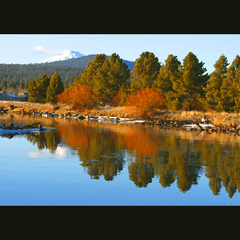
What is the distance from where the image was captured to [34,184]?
10172mm

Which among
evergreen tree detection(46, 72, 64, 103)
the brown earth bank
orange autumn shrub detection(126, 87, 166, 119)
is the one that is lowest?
the brown earth bank

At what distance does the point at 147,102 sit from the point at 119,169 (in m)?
32.3

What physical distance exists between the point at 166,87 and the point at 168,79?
1362 mm

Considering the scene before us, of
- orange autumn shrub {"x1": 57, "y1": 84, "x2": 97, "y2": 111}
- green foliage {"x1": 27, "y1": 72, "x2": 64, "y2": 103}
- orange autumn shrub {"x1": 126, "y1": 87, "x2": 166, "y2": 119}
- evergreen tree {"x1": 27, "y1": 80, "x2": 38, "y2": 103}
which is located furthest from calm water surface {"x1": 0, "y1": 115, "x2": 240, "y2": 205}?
evergreen tree {"x1": 27, "y1": 80, "x2": 38, "y2": 103}

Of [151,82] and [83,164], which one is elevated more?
[151,82]

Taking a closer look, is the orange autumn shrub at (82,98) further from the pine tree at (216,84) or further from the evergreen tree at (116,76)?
the pine tree at (216,84)

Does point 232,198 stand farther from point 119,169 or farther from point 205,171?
point 119,169

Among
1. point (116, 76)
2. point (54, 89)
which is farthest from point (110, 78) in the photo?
point (54, 89)

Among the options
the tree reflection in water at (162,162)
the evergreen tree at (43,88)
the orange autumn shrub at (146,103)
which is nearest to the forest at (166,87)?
the orange autumn shrub at (146,103)

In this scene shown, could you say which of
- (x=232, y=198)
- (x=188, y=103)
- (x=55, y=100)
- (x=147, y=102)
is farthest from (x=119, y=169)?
(x=55, y=100)

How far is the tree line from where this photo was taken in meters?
43.1

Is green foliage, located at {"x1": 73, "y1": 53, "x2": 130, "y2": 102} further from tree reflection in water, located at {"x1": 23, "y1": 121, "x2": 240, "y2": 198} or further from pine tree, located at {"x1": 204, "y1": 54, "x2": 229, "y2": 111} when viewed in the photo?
tree reflection in water, located at {"x1": 23, "y1": 121, "x2": 240, "y2": 198}

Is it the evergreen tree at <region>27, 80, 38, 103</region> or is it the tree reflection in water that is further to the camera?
the evergreen tree at <region>27, 80, 38, 103</region>

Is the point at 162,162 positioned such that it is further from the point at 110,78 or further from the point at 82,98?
the point at 110,78
